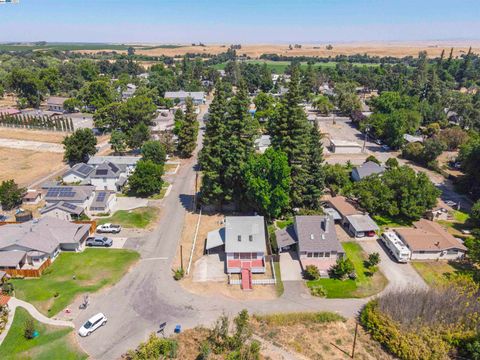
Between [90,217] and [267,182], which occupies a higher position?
[267,182]

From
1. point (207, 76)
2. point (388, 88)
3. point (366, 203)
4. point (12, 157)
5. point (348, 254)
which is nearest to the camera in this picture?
point (348, 254)

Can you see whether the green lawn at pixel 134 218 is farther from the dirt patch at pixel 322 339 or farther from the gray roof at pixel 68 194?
the dirt patch at pixel 322 339

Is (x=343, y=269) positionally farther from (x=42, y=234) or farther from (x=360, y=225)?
(x=42, y=234)

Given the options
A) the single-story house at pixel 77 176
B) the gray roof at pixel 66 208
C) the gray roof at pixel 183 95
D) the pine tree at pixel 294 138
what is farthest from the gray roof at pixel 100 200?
the gray roof at pixel 183 95

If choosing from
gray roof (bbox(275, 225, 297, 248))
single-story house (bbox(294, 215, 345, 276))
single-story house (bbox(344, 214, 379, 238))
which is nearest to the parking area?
gray roof (bbox(275, 225, 297, 248))

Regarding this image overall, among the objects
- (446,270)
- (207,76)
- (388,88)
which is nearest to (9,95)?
(207,76)

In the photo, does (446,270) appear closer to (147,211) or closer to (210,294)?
(210,294)
